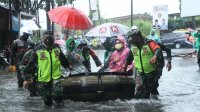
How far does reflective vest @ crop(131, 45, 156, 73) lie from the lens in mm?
10133

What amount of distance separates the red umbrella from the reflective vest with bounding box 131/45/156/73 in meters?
3.03

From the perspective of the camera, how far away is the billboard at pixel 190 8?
39909mm

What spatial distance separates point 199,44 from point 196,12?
2064cm

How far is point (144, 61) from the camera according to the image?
10219 millimetres

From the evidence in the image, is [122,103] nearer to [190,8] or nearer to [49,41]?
[49,41]

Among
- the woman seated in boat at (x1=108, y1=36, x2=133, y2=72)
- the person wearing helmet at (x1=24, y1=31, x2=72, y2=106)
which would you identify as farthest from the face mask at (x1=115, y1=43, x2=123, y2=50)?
the person wearing helmet at (x1=24, y1=31, x2=72, y2=106)

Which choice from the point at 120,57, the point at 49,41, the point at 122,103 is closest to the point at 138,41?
the point at 122,103

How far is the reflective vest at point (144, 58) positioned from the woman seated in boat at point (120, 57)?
999mm

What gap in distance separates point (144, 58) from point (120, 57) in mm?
1369

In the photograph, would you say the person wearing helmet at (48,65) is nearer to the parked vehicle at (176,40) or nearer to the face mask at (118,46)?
the face mask at (118,46)

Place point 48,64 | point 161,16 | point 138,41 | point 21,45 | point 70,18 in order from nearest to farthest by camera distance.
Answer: point 48,64
point 138,41
point 70,18
point 21,45
point 161,16

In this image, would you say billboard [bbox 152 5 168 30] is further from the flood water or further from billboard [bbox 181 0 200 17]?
the flood water

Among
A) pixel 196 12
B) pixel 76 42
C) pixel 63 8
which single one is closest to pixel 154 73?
pixel 76 42

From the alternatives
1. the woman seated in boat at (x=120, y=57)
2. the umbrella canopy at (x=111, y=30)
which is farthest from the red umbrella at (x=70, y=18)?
the woman seated in boat at (x=120, y=57)
